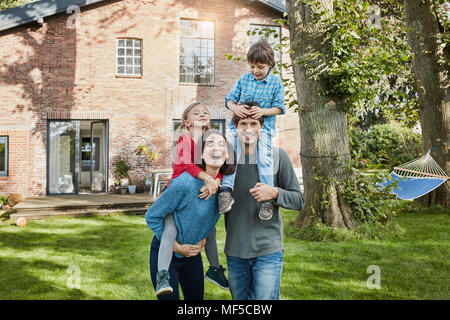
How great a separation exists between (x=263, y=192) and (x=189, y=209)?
42 centimetres

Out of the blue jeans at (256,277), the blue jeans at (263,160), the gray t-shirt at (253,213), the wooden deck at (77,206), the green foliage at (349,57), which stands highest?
the green foliage at (349,57)

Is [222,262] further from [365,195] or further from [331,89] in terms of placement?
[331,89]

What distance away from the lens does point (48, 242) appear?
6453 mm

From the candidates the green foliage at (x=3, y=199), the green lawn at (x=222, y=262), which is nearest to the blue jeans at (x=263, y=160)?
the green lawn at (x=222, y=262)

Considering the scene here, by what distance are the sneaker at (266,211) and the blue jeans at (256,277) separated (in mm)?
239

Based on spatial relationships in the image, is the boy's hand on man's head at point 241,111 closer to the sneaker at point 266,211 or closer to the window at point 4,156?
the sneaker at point 266,211

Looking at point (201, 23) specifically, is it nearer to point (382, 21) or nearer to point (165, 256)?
point (382, 21)

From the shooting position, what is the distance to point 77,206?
9.43 meters

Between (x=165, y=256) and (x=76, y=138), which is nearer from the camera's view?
(x=165, y=256)

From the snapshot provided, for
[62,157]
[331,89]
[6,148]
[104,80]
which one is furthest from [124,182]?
[331,89]

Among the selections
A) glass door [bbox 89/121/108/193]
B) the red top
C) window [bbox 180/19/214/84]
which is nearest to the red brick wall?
glass door [bbox 89/121/108/193]

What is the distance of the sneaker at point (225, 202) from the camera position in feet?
6.54

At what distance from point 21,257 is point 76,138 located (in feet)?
23.3
